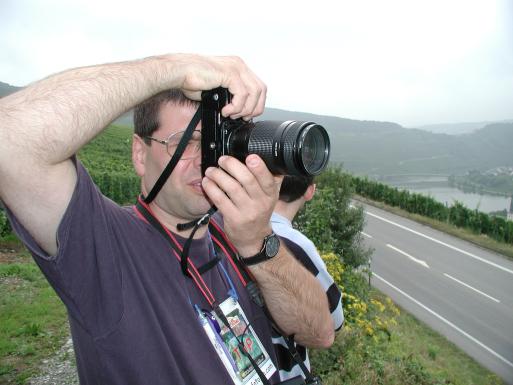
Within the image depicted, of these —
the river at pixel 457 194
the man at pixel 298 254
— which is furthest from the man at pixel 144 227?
the river at pixel 457 194

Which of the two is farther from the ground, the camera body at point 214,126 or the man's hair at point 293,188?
the camera body at point 214,126

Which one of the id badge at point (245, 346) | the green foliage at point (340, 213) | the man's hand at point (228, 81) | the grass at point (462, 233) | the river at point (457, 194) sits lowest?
the river at point (457, 194)

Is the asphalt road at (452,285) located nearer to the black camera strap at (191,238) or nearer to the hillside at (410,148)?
the black camera strap at (191,238)

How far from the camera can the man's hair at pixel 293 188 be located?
2848 millimetres

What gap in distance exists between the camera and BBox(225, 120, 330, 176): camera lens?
1294 millimetres

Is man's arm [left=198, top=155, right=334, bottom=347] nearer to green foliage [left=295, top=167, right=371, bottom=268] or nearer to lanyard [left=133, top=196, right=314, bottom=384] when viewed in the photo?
lanyard [left=133, top=196, right=314, bottom=384]

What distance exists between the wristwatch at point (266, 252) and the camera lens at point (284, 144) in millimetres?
328

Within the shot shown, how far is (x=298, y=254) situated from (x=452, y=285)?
15.3m

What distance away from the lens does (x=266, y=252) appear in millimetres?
1547

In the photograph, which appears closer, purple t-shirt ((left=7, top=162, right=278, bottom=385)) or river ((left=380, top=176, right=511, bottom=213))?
purple t-shirt ((left=7, top=162, right=278, bottom=385))

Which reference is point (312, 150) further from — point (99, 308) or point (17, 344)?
point (17, 344)

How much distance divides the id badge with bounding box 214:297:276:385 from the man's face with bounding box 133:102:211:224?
396mm

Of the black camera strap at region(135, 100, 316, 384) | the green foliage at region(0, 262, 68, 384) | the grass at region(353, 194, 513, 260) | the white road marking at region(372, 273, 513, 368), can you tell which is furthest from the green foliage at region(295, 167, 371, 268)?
the grass at region(353, 194, 513, 260)

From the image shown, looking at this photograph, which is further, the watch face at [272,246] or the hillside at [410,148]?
the hillside at [410,148]
